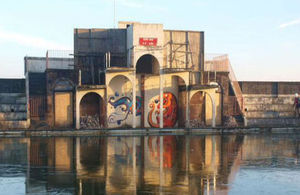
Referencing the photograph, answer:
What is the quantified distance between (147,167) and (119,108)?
775 inches

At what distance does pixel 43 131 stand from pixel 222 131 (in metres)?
15.9

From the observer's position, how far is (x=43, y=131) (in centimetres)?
3181

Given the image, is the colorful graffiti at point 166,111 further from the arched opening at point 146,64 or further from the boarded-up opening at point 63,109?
the boarded-up opening at point 63,109

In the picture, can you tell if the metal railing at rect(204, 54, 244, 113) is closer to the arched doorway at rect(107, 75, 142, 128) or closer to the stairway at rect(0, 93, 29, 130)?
the arched doorway at rect(107, 75, 142, 128)

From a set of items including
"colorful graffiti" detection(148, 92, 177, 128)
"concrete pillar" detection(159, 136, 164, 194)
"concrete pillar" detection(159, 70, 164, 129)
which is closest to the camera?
"concrete pillar" detection(159, 136, 164, 194)

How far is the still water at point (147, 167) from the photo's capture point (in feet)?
46.0

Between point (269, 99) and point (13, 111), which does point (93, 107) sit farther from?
point (269, 99)

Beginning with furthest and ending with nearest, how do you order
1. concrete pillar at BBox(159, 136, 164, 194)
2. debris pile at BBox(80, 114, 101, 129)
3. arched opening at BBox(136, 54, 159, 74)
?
arched opening at BBox(136, 54, 159, 74), debris pile at BBox(80, 114, 101, 129), concrete pillar at BBox(159, 136, 164, 194)

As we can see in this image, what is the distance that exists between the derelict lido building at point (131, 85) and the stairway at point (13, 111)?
1.24 meters

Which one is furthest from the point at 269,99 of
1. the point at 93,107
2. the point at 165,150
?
the point at 165,150

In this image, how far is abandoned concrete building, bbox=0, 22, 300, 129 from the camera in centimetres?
3628

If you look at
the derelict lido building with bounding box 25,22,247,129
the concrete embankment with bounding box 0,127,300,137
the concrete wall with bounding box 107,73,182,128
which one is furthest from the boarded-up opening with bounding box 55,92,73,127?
the concrete embankment with bounding box 0,127,300,137

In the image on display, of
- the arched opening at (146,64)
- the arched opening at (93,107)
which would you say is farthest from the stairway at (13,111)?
the arched opening at (146,64)

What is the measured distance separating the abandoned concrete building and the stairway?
0.30 feet
